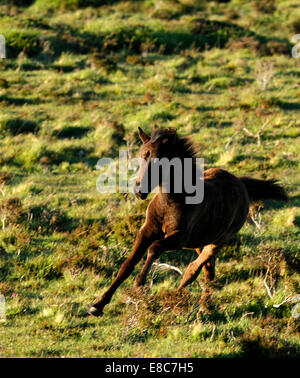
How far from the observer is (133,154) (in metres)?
13.8

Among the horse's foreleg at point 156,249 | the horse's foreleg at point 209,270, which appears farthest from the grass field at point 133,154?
the horse's foreleg at point 156,249

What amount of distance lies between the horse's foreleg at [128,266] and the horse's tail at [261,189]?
120 inches

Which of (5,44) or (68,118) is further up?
(5,44)

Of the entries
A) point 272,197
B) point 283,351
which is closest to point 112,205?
point 272,197

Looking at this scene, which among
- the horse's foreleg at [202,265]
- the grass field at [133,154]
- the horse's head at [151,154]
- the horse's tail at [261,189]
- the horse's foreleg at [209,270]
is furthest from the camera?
the horse's tail at [261,189]

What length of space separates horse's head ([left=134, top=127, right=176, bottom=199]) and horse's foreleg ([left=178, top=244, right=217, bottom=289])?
1984 millimetres

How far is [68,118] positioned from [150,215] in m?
10.6

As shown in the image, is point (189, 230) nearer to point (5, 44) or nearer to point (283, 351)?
point (283, 351)

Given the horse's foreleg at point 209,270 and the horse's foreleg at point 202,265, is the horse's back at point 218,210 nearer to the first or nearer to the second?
the horse's foreleg at point 202,265

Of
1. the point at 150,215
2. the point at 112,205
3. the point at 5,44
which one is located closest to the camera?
the point at 150,215

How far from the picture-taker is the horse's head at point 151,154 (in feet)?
17.9

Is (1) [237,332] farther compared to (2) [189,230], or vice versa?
(1) [237,332]

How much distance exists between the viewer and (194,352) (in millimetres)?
5984

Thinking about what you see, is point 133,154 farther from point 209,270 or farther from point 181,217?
point 181,217
